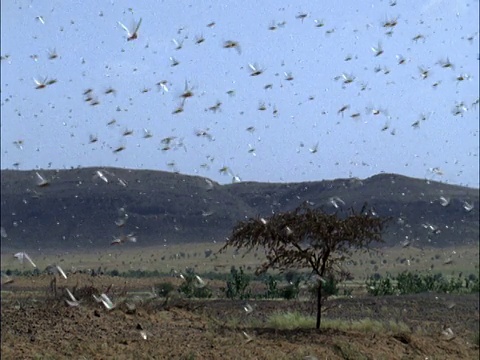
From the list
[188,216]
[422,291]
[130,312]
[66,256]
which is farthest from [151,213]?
[130,312]

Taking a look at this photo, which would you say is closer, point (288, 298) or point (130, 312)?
point (130, 312)

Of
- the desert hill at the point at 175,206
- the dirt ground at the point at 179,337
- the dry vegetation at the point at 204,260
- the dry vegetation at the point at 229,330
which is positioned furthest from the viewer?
the desert hill at the point at 175,206

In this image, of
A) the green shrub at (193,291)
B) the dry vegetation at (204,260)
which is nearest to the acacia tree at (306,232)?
the green shrub at (193,291)

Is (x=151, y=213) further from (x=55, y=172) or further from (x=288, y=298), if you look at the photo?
(x=288, y=298)

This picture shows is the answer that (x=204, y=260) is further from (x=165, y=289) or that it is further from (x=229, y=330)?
(x=229, y=330)

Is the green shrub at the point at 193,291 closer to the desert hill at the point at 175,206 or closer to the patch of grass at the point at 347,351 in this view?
the patch of grass at the point at 347,351

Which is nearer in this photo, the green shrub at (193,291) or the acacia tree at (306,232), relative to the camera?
the acacia tree at (306,232)

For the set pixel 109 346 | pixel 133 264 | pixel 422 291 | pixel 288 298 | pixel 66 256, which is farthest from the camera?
pixel 66 256

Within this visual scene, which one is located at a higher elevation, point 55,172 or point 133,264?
point 55,172

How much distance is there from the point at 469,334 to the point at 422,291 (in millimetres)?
17728

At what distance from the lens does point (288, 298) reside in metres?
39.4

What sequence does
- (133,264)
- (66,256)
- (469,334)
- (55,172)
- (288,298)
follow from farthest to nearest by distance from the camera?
(55,172)
(66,256)
(133,264)
(288,298)
(469,334)

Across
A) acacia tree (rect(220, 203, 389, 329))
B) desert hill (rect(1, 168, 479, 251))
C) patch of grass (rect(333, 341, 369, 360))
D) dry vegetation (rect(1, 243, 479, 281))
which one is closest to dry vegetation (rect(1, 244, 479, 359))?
patch of grass (rect(333, 341, 369, 360))

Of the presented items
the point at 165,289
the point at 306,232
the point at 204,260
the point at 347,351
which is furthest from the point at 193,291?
the point at 204,260
